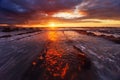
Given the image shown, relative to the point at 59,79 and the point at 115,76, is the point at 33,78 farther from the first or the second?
the point at 115,76

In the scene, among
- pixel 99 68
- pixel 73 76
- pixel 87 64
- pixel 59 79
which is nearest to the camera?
pixel 59 79

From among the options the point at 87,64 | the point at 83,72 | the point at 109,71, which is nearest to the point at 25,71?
the point at 83,72

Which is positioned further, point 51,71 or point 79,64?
point 79,64

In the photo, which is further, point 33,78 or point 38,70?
point 38,70

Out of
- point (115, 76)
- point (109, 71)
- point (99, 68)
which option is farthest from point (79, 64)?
point (115, 76)

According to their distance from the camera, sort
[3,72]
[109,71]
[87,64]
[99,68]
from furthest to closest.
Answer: [87,64]
[99,68]
[109,71]
[3,72]

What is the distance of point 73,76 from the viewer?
20.4 ft

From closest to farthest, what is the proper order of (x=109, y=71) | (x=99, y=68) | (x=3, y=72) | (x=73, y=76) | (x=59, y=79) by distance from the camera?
(x=59, y=79)
(x=73, y=76)
(x=3, y=72)
(x=109, y=71)
(x=99, y=68)

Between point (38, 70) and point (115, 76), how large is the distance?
3.60m

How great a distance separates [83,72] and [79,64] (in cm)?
124

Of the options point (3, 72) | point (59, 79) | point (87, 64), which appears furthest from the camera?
point (87, 64)

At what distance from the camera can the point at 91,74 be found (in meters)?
6.62

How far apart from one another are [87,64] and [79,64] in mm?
482

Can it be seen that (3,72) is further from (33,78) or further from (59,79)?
(59,79)
